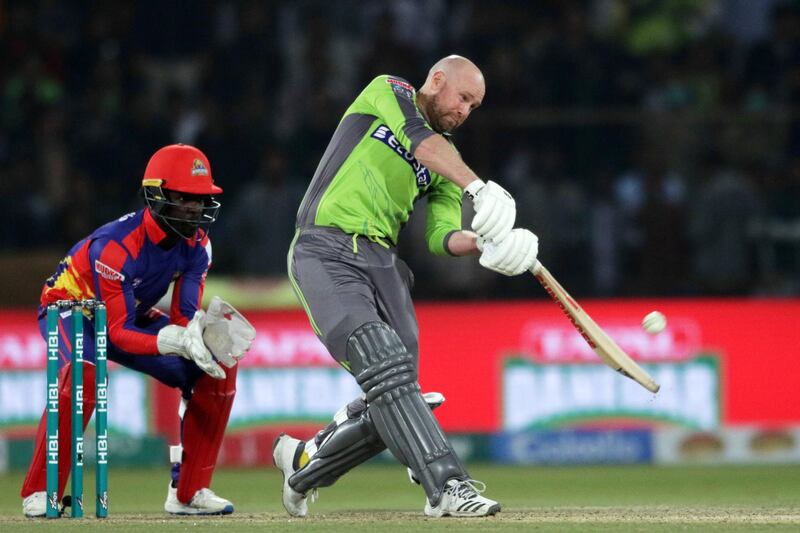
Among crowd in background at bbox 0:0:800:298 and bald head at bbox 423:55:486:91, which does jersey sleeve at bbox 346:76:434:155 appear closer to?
bald head at bbox 423:55:486:91

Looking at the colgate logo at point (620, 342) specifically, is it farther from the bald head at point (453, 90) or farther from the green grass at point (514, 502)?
the bald head at point (453, 90)

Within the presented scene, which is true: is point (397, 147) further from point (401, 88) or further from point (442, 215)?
point (442, 215)

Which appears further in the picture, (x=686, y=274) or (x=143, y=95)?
(x=143, y=95)

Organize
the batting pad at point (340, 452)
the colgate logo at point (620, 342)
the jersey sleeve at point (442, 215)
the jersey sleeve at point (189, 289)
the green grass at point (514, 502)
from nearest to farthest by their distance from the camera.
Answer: the green grass at point (514, 502)
the batting pad at point (340, 452)
the jersey sleeve at point (442, 215)
the jersey sleeve at point (189, 289)
the colgate logo at point (620, 342)

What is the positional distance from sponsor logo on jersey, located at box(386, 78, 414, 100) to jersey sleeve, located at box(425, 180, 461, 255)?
1.67 ft

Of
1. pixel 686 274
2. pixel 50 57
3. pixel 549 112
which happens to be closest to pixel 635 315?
pixel 686 274

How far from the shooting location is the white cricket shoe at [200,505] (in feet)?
22.0

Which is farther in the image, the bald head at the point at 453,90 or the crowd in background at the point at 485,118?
the crowd in background at the point at 485,118

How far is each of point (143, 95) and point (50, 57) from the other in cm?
109

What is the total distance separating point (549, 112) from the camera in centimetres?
1154

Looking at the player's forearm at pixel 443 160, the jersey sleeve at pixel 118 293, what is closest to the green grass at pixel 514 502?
the jersey sleeve at pixel 118 293

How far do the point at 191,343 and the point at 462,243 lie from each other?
1273 millimetres

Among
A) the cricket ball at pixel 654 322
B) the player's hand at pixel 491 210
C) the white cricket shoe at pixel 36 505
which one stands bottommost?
the white cricket shoe at pixel 36 505

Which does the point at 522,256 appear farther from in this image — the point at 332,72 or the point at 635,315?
the point at 332,72
